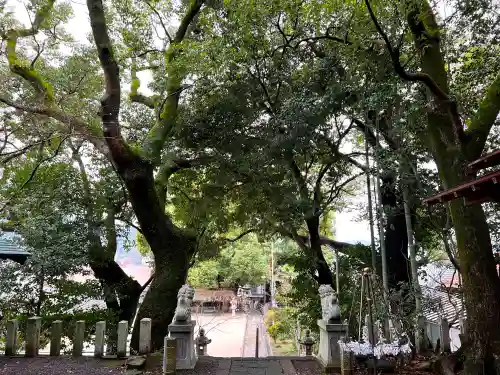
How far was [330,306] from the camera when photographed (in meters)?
6.93

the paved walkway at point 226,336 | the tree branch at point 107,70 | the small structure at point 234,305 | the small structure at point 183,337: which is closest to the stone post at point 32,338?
the small structure at point 183,337

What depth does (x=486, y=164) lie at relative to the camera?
17.3ft

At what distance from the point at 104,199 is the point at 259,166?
178 inches

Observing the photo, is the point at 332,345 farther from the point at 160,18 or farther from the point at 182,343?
the point at 160,18

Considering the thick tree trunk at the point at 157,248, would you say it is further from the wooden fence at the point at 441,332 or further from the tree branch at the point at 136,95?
the wooden fence at the point at 441,332

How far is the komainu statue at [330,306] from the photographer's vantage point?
6848 mm

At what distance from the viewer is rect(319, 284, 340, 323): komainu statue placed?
6.85 m

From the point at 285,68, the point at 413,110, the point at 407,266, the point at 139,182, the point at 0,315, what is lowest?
the point at 0,315

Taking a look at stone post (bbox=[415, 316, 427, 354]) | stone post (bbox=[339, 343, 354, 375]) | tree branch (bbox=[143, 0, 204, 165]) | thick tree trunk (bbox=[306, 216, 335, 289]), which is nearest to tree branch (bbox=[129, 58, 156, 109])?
tree branch (bbox=[143, 0, 204, 165])

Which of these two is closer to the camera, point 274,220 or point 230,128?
point 230,128

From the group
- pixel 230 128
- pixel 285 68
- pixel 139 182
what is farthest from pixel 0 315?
pixel 285 68

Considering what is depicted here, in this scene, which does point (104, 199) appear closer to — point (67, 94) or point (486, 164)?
point (67, 94)

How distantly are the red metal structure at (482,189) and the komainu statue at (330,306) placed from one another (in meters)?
2.66

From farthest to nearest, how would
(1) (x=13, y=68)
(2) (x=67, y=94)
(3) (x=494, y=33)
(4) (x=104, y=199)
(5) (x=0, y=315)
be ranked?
1. (4) (x=104, y=199)
2. (2) (x=67, y=94)
3. (5) (x=0, y=315)
4. (1) (x=13, y=68)
5. (3) (x=494, y=33)
